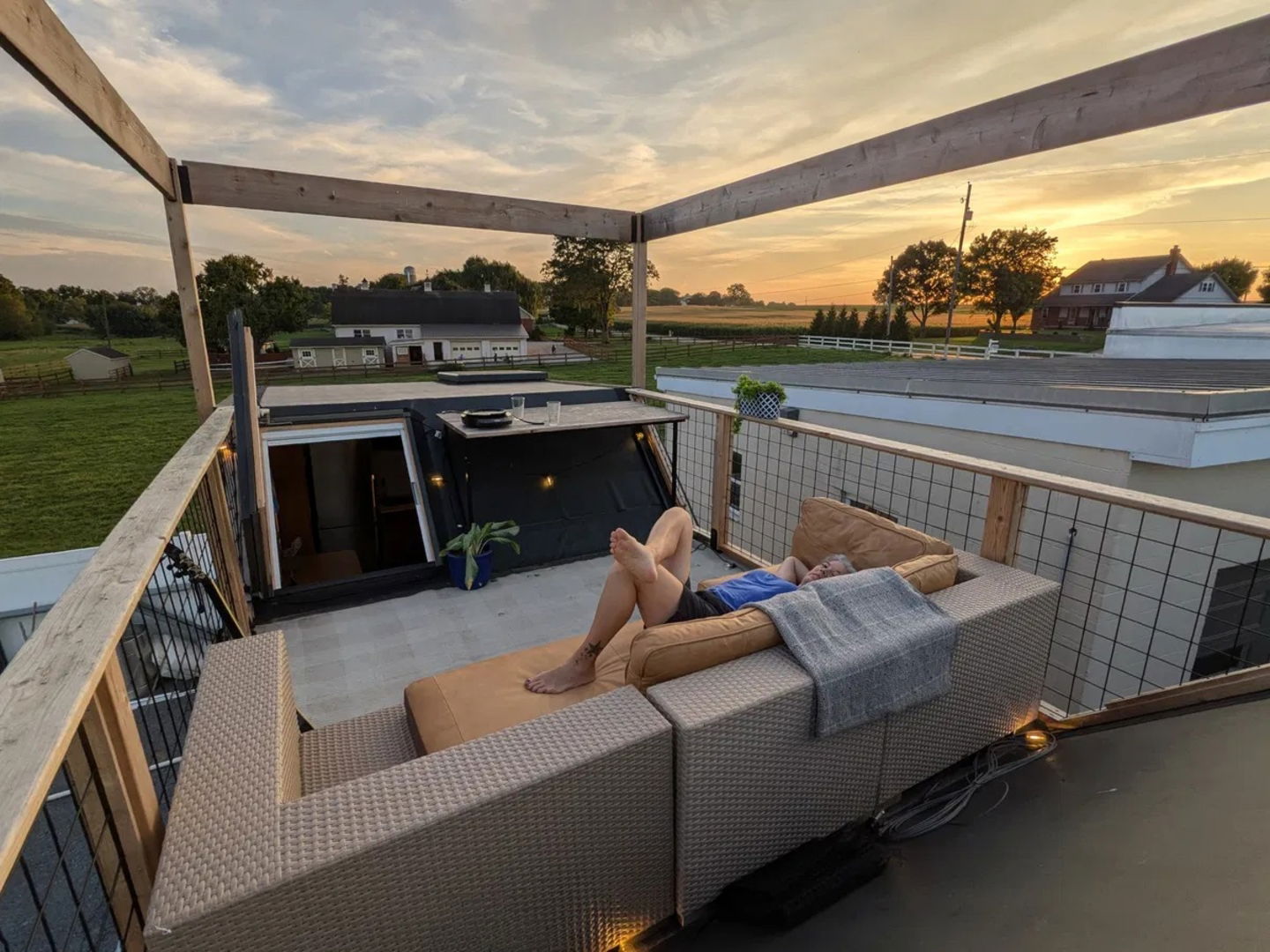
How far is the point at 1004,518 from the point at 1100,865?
1.22 metres

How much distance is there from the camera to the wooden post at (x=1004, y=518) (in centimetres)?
222

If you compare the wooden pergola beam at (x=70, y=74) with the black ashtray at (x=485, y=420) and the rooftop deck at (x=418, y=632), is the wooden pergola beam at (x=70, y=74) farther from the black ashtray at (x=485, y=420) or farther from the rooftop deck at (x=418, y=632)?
the rooftop deck at (x=418, y=632)

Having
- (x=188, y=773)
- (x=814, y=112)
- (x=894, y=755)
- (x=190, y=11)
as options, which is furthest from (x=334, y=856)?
(x=814, y=112)

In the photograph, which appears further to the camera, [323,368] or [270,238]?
[323,368]

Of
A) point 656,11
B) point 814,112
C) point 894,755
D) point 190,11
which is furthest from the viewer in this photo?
point 814,112

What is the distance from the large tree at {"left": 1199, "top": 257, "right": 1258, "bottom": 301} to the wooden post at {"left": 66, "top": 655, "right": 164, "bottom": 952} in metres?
38.0

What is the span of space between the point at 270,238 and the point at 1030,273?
37484 mm

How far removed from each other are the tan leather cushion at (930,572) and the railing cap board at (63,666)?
1940 millimetres

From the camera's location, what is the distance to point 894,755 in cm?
176

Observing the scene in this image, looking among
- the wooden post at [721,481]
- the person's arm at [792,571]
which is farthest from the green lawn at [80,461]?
the person's arm at [792,571]

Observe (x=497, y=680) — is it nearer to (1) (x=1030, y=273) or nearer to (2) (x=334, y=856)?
(2) (x=334, y=856)

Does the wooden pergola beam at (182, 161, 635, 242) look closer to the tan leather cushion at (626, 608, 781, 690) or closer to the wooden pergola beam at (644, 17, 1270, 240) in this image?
the wooden pergola beam at (644, 17, 1270, 240)

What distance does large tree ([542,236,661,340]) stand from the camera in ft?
111

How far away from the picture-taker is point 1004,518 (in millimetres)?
2236
